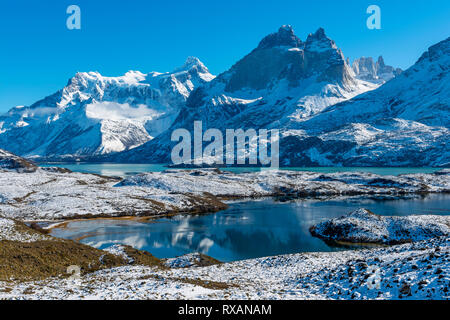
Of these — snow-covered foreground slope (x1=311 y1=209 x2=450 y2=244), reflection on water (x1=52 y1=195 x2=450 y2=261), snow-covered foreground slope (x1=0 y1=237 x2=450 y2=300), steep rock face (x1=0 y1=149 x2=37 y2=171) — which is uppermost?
steep rock face (x1=0 y1=149 x2=37 y2=171)

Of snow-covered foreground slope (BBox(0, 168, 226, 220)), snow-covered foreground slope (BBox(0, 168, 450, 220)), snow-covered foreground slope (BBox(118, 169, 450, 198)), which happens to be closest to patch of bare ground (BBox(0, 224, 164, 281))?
snow-covered foreground slope (BBox(0, 168, 226, 220))

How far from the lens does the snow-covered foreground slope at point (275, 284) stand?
757 inches

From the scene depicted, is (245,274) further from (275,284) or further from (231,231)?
(231,231)

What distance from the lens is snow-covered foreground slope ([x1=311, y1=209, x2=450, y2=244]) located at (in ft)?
170

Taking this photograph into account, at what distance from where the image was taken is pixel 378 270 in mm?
23203

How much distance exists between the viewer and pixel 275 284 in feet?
87.1

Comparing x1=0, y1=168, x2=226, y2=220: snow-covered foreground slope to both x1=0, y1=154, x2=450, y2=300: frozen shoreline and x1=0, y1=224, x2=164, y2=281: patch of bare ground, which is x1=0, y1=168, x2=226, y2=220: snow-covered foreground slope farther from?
x1=0, y1=224, x2=164, y2=281: patch of bare ground

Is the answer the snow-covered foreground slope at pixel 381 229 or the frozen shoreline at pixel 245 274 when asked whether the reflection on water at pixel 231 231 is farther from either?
the frozen shoreline at pixel 245 274

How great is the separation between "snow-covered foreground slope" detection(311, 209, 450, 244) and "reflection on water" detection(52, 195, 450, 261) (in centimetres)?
401

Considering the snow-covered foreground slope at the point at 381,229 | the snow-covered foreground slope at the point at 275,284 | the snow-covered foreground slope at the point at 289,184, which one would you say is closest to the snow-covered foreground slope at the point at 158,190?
the snow-covered foreground slope at the point at 289,184

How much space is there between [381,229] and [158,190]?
69.5 meters

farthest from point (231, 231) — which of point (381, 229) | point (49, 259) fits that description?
point (49, 259)
